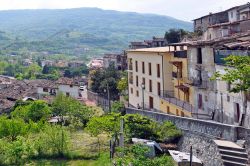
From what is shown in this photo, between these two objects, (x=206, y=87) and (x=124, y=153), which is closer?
(x=124, y=153)

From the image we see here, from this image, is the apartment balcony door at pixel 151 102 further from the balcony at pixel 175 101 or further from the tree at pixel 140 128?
the tree at pixel 140 128

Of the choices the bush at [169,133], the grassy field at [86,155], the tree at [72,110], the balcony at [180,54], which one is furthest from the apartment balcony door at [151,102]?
the bush at [169,133]

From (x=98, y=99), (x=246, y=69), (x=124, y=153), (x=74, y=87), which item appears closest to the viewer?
(x=246, y=69)

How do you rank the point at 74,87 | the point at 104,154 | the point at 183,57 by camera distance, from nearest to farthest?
the point at 104,154 → the point at 183,57 → the point at 74,87

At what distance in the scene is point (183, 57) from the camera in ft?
117

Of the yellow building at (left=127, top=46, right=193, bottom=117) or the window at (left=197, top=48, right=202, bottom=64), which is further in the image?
the yellow building at (left=127, top=46, right=193, bottom=117)

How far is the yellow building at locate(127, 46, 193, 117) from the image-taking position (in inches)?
1400

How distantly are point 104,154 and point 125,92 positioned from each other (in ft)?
91.6

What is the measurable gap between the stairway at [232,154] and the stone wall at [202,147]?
29 centimetres

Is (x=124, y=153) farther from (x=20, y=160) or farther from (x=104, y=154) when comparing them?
(x=20, y=160)

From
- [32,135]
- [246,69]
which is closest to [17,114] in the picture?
[32,135]

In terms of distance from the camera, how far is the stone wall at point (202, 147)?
65.6ft

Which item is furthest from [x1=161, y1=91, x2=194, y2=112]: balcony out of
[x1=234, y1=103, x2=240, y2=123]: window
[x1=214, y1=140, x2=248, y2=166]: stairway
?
[x1=214, y1=140, x2=248, y2=166]: stairway

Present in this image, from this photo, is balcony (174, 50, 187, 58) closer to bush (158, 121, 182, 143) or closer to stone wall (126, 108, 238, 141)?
stone wall (126, 108, 238, 141)
